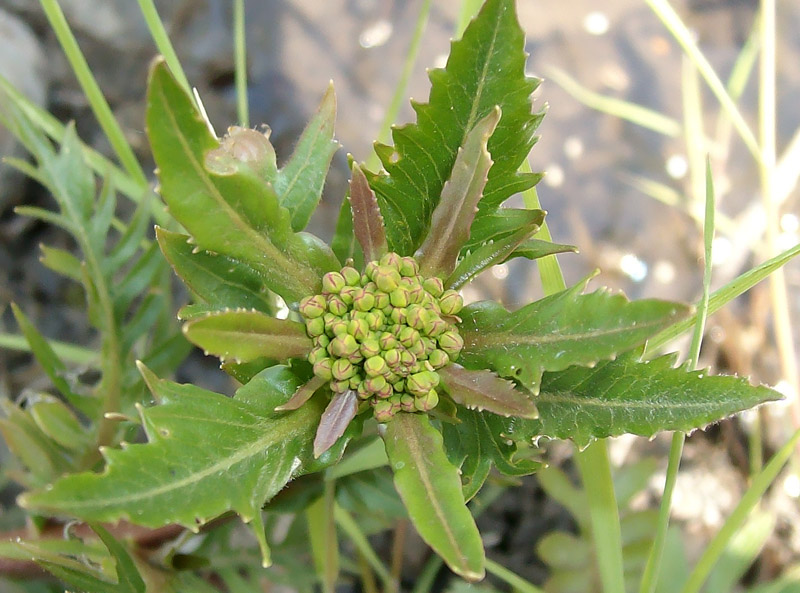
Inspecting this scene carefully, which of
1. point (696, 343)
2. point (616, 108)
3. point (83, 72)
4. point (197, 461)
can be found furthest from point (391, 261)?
point (616, 108)

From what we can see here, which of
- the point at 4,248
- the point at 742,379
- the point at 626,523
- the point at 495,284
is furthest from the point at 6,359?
the point at 742,379

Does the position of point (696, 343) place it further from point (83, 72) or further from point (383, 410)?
point (83, 72)

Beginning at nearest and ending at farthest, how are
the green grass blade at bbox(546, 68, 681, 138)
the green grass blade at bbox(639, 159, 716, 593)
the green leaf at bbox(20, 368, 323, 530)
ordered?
the green leaf at bbox(20, 368, 323, 530), the green grass blade at bbox(639, 159, 716, 593), the green grass blade at bbox(546, 68, 681, 138)

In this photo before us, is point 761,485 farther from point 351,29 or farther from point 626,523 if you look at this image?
point 351,29

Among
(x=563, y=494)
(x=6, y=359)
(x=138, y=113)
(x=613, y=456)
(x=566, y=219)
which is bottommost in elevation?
(x=563, y=494)

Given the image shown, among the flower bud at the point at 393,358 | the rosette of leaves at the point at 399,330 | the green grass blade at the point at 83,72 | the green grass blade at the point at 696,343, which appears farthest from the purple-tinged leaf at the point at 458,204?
the green grass blade at the point at 83,72

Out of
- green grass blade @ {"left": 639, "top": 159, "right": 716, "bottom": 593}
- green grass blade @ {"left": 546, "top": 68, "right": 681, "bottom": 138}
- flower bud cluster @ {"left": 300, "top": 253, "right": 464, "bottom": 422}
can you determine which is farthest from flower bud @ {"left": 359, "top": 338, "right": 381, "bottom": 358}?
green grass blade @ {"left": 546, "top": 68, "right": 681, "bottom": 138}

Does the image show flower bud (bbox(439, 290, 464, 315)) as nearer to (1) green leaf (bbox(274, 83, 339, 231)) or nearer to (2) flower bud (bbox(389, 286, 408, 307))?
(2) flower bud (bbox(389, 286, 408, 307))
